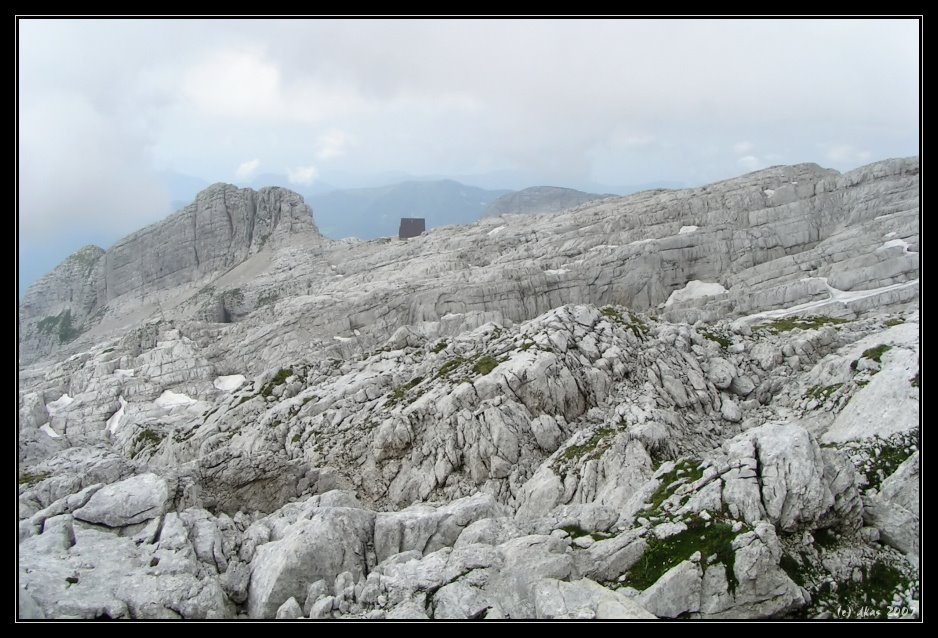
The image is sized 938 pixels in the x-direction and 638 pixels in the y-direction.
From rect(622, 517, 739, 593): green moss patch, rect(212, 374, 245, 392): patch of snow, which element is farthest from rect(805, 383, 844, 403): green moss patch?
rect(212, 374, 245, 392): patch of snow

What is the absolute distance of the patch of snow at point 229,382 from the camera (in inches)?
3571

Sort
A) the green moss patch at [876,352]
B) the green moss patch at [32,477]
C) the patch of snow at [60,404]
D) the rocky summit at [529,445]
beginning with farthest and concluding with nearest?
the patch of snow at [60,404] → the green moss patch at [876,352] → the green moss patch at [32,477] → the rocky summit at [529,445]

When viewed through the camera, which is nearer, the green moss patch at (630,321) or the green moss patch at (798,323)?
the green moss patch at (630,321)

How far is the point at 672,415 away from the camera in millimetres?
40625

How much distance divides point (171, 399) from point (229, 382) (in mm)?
8239

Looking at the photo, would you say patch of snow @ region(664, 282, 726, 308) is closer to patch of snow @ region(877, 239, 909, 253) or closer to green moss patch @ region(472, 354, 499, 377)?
patch of snow @ region(877, 239, 909, 253)

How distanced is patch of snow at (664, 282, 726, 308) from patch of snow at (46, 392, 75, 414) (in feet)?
306

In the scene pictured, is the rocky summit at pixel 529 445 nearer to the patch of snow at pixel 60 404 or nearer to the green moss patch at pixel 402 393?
the green moss patch at pixel 402 393

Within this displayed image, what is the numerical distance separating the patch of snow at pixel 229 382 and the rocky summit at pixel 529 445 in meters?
0.38

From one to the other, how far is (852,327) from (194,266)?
145 meters

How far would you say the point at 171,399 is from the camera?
8819 centimetres

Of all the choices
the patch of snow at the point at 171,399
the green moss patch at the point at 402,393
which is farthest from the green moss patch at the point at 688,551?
the patch of snow at the point at 171,399

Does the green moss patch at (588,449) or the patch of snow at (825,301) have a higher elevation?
the patch of snow at (825,301)

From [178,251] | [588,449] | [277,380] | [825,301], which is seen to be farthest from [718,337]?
[178,251]
